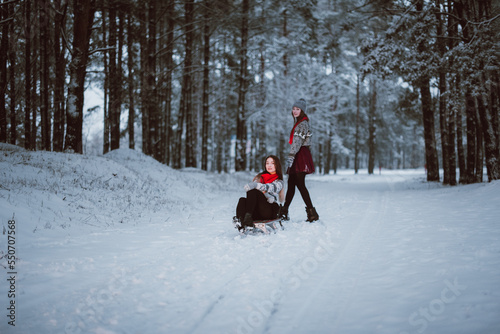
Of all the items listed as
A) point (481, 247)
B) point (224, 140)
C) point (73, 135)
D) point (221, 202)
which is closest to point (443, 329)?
point (481, 247)

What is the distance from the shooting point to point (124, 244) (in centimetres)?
441

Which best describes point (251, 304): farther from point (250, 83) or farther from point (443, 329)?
point (250, 83)

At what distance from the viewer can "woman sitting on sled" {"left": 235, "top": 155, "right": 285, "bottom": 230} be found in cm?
481

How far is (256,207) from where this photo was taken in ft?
16.7

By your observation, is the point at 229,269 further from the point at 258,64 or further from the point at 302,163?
the point at 258,64

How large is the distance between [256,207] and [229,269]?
1.80 m

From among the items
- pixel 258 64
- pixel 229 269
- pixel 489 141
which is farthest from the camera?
pixel 258 64

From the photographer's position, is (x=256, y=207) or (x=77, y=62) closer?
(x=256, y=207)

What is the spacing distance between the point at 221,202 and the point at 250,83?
1461 centimetres

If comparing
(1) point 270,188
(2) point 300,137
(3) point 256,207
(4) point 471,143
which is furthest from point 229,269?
(4) point 471,143

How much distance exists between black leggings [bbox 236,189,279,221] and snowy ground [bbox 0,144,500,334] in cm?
39

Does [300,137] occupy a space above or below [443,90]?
below

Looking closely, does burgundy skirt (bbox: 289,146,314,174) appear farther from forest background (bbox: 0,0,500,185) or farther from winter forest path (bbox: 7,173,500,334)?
forest background (bbox: 0,0,500,185)

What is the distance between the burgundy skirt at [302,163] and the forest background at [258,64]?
644 centimetres
